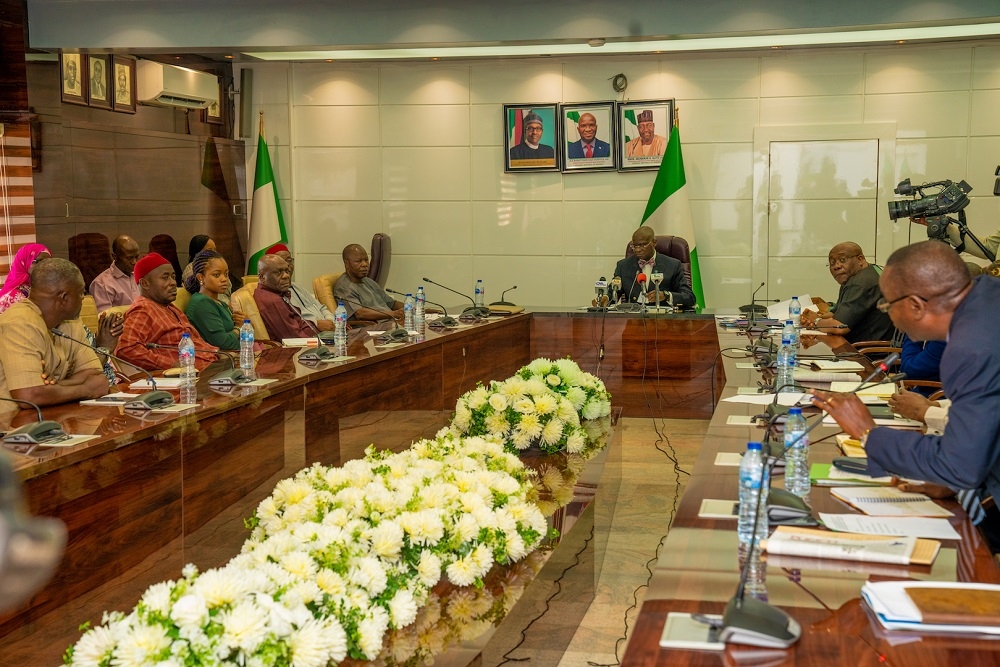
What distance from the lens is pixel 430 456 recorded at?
2645 mm

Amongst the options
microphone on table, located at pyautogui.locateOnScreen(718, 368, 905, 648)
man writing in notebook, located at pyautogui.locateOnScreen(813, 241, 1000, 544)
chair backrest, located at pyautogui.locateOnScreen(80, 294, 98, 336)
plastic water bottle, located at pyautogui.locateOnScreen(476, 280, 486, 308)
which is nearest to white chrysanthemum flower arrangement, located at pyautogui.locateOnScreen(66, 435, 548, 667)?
microphone on table, located at pyautogui.locateOnScreen(718, 368, 905, 648)

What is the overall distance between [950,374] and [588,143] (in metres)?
6.78

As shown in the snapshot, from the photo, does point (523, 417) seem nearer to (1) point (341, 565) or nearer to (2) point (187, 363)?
(2) point (187, 363)

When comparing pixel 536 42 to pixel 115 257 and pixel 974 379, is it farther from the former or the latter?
pixel 974 379

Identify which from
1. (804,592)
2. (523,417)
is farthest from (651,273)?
(804,592)

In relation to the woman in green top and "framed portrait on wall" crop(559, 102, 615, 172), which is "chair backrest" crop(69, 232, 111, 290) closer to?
the woman in green top

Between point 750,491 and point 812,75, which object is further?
point 812,75

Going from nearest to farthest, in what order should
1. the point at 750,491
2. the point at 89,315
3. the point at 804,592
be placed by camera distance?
the point at 804,592 → the point at 750,491 → the point at 89,315

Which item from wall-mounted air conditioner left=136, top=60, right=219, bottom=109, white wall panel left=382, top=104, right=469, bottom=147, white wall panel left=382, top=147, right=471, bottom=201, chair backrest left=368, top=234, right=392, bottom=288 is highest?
wall-mounted air conditioner left=136, top=60, right=219, bottom=109

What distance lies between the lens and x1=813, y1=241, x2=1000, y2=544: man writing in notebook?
85.5 inches

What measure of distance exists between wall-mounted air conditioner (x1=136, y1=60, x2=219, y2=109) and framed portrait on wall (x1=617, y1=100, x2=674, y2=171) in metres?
3.53

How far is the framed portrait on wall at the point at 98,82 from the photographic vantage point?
24.8 feet

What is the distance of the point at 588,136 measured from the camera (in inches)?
346

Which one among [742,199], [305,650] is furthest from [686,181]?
[305,650]
